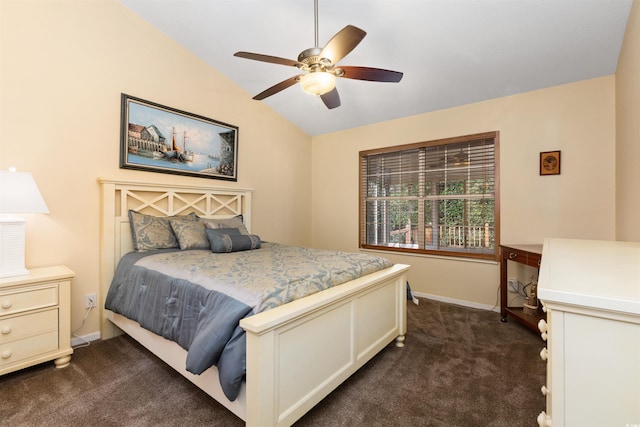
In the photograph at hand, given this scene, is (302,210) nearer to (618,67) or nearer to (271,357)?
(271,357)

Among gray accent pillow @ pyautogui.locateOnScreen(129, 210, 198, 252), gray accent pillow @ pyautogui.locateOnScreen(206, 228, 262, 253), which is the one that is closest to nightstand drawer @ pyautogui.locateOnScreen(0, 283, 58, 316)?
gray accent pillow @ pyautogui.locateOnScreen(129, 210, 198, 252)

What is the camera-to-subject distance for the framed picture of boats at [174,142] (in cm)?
275

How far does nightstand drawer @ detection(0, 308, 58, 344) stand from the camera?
6.00 ft

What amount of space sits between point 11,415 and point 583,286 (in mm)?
2636

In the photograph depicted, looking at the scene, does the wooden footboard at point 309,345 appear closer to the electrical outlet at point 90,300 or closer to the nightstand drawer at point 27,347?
the nightstand drawer at point 27,347

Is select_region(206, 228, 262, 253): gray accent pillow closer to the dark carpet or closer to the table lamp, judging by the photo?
the dark carpet


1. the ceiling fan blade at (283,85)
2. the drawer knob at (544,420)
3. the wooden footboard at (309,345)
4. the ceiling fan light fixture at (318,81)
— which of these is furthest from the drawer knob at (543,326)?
the ceiling fan blade at (283,85)

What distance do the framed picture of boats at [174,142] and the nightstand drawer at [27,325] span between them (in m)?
1.37

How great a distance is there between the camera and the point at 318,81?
6.21ft

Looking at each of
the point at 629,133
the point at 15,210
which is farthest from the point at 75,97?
the point at 629,133

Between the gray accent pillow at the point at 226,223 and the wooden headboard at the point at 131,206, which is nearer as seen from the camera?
the wooden headboard at the point at 131,206

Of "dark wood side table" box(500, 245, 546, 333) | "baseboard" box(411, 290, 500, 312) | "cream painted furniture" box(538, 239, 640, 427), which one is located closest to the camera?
"cream painted furniture" box(538, 239, 640, 427)

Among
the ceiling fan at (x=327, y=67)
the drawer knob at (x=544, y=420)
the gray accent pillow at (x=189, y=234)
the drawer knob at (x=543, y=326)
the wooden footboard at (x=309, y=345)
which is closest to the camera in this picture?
the drawer knob at (x=544, y=420)

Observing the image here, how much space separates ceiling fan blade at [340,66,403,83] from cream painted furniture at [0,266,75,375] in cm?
245
